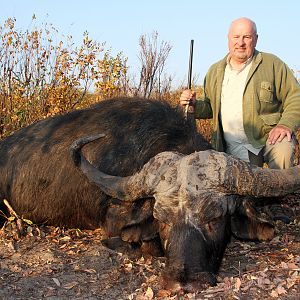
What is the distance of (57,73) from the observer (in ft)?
32.8

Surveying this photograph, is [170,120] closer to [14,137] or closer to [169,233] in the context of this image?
[169,233]

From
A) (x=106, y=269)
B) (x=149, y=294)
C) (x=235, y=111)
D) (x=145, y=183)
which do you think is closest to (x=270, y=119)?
(x=235, y=111)

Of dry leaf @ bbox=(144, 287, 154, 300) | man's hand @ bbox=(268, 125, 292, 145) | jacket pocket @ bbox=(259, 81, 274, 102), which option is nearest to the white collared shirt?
jacket pocket @ bbox=(259, 81, 274, 102)

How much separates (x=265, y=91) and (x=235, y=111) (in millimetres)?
480

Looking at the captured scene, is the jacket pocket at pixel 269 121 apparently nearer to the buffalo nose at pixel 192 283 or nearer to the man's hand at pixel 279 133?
the man's hand at pixel 279 133

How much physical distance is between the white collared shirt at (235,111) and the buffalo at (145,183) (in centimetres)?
136

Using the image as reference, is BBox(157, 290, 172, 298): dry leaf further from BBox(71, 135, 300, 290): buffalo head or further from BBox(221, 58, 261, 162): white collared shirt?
BBox(221, 58, 261, 162): white collared shirt

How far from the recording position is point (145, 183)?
4711 millimetres

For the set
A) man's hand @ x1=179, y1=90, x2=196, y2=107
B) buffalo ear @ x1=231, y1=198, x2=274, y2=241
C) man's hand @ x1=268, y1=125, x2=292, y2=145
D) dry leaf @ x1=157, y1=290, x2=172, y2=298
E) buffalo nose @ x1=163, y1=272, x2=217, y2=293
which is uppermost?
man's hand @ x1=179, y1=90, x2=196, y2=107

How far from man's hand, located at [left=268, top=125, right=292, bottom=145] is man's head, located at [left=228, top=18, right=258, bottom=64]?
1.20 m

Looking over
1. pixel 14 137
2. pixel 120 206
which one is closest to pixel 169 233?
pixel 120 206

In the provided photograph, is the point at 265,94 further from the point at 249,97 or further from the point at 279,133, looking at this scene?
the point at 279,133

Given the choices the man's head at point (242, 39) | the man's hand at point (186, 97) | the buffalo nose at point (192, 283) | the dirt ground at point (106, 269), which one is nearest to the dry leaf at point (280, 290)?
the dirt ground at point (106, 269)

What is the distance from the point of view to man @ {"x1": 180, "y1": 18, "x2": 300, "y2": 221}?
6891 mm
